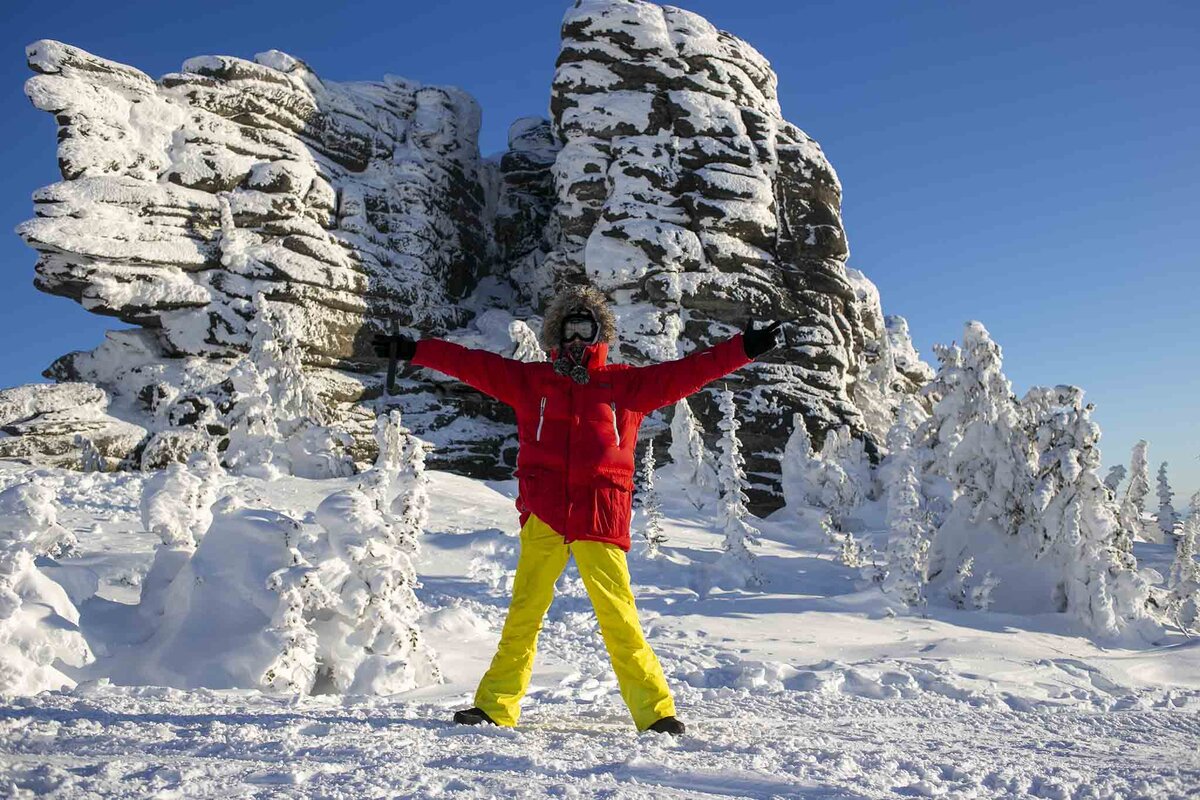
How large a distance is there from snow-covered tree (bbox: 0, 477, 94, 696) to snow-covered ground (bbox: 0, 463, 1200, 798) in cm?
32

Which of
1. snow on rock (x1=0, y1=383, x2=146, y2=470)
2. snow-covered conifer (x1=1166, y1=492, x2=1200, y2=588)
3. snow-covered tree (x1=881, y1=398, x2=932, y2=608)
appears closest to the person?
snow-covered tree (x1=881, y1=398, x2=932, y2=608)

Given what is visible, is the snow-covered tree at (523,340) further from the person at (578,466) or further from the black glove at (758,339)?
the black glove at (758,339)

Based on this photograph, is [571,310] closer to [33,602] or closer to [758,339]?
[758,339]

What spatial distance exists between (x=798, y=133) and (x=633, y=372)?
45857 mm

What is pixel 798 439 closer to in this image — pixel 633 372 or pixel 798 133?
pixel 798 133

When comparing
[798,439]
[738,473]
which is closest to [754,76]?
[798,439]

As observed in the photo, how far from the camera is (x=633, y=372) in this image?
14.5 feet

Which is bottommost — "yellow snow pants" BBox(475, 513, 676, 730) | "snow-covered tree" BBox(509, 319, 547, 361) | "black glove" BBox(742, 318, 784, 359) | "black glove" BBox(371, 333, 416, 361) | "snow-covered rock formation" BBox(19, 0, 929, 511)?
"yellow snow pants" BBox(475, 513, 676, 730)

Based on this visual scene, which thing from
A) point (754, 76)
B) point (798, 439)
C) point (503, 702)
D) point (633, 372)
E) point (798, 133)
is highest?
point (754, 76)

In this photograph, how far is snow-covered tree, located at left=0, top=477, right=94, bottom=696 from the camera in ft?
16.4

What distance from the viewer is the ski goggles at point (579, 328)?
14.8 feet

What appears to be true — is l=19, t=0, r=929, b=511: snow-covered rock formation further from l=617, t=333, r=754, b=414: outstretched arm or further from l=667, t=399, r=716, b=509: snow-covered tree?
l=617, t=333, r=754, b=414: outstretched arm

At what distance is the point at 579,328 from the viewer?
4.52 m

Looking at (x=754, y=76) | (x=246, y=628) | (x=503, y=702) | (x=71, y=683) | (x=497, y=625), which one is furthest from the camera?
(x=754, y=76)
